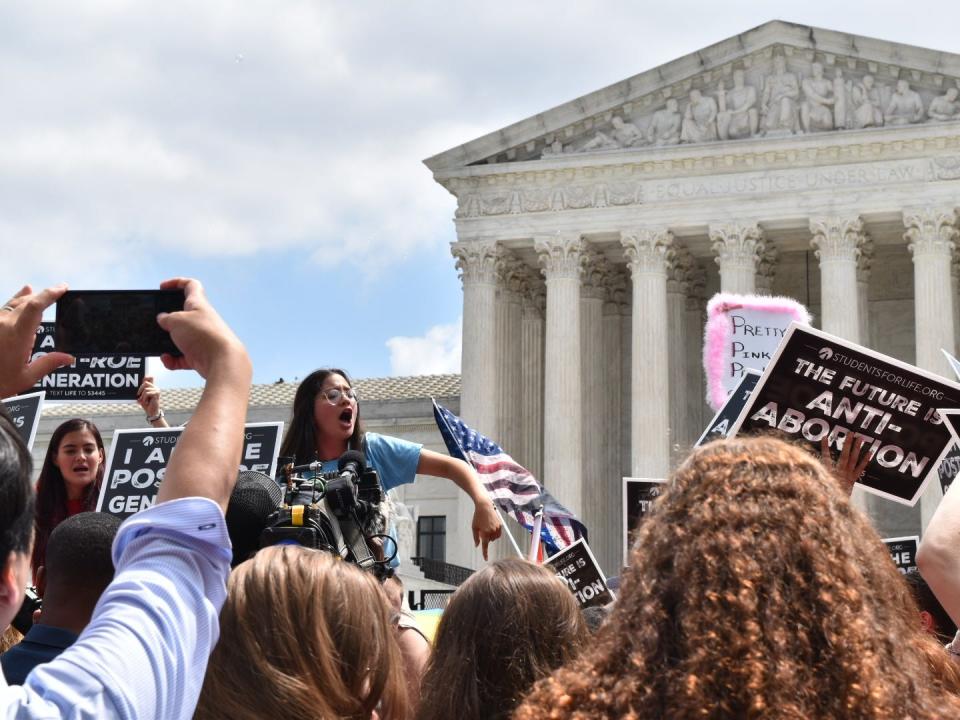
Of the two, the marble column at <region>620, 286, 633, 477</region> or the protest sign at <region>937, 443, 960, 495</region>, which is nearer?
the protest sign at <region>937, 443, 960, 495</region>

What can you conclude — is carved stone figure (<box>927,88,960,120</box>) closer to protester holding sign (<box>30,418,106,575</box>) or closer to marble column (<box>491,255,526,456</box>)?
marble column (<box>491,255,526,456</box>)

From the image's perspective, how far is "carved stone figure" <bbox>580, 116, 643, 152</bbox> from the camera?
153 feet

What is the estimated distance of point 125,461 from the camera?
12844mm

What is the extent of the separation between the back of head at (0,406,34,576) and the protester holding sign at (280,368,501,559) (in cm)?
629

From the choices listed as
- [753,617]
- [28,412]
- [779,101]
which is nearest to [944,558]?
[753,617]

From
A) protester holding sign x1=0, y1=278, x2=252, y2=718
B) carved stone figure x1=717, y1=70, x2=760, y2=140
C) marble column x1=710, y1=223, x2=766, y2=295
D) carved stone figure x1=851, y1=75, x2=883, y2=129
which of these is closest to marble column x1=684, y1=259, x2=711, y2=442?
marble column x1=710, y1=223, x2=766, y2=295

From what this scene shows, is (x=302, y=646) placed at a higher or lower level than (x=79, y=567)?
lower

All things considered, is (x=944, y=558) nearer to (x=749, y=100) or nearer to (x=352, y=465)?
(x=352, y=465)

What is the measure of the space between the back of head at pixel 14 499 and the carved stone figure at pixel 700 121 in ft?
144

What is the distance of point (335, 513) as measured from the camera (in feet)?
25.2

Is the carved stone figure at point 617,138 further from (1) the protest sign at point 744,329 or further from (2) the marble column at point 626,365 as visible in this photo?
(1) the protest sign at point 744,329

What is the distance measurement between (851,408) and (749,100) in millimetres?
36694

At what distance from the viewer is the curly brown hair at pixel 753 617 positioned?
3.22 meters

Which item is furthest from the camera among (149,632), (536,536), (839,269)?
(839,269)
